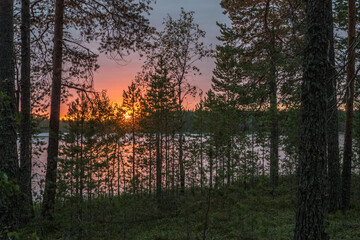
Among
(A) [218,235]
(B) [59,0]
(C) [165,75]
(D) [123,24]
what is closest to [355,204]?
(A) [218,235]

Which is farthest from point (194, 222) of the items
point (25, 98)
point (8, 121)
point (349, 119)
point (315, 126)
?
point (8, 121)

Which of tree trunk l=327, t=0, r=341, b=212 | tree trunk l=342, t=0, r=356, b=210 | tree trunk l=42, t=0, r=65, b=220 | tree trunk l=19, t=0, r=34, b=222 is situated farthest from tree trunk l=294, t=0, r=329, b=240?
tree trunk l=19, t=0, r=34, b=222

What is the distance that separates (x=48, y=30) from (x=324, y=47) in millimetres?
10623

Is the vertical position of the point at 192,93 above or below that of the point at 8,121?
above

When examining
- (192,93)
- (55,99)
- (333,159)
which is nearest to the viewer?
(55,99)

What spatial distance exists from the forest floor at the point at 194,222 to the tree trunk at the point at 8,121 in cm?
113

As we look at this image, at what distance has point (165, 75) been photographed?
18547 mm

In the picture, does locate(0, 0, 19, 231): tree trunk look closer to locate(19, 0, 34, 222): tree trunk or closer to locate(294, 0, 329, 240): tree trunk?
locate(19, 0, 34, 222): tree trunk

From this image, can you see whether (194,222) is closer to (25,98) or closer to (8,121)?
(25,98)

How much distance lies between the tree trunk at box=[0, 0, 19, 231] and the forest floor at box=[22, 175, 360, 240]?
3.70 ft

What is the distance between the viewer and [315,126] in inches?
179

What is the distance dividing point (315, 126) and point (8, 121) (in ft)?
20.1

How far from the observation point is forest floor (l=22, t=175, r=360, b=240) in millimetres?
8228

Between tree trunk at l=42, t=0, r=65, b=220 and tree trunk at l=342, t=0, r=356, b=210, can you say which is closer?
tree trunk at l=42, t=0, r=65, b=220
